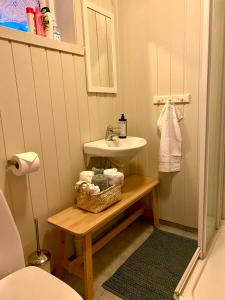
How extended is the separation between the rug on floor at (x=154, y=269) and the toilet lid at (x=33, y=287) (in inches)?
24.3

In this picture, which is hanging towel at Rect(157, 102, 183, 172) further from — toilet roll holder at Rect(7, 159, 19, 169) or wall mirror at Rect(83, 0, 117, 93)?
toilet roll holder at Rect(7, 159, 19, 169)

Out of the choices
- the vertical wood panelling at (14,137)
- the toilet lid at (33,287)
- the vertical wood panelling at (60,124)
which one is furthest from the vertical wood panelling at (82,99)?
the toilet lid at (33,287)

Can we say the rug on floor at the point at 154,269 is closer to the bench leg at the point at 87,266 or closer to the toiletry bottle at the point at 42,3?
the bench leg at the point at 87,266

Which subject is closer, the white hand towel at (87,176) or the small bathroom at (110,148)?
the small bathroom at (110,148)

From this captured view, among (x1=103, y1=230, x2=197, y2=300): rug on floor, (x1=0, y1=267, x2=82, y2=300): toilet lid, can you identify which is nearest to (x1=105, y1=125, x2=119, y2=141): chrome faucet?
(x1=103, y1=230, x2=197, y2=300): rug on floor

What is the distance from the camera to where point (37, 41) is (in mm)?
1391

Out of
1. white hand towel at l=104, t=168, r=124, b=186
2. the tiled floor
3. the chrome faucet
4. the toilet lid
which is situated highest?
the chrome faucet

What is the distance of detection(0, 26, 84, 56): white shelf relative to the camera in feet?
4.07

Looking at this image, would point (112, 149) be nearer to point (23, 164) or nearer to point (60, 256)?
point (23, 164)

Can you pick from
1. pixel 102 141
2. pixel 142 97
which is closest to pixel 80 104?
pixel 102 141

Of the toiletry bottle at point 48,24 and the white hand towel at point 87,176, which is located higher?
the toiletry bottle at point 48,24

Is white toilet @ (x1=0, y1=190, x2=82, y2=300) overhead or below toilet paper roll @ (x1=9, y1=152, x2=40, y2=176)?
below

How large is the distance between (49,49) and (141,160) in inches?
51.5

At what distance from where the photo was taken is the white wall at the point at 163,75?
1838 mm
